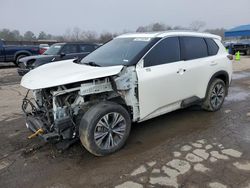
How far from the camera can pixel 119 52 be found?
4.36 metres

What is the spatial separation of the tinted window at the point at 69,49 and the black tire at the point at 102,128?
318 inches

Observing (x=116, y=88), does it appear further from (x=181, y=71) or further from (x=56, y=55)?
(x=56, y=55)

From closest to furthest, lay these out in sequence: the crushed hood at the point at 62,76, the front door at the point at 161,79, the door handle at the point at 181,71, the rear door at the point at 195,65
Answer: the crushed hood at the point at 62,76, the front door at the point at 161,79, the door handle at the point at 181,71, the rear door at the point at 195,65

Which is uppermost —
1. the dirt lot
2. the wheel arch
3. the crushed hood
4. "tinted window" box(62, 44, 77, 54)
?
"tinted window" box(62, 44, 77, 54)

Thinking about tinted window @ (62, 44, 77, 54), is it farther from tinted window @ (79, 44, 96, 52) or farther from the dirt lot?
the dirt lot

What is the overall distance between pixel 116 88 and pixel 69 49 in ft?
26.9

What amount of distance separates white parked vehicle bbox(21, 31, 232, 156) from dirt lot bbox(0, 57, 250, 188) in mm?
329

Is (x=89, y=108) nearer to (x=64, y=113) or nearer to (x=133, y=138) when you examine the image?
(x=64, y=113)

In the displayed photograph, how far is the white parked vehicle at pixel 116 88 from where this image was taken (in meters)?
3.41

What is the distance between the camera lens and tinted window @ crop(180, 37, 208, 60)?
4.62m

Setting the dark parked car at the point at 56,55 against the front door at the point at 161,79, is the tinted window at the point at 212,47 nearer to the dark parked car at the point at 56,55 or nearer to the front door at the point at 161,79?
the front door at the point at 161,79

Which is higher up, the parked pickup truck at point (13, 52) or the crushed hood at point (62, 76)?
the parked pickup truck at point (13, 52)

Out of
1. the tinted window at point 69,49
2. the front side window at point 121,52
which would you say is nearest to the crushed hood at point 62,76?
the front side window at point 121,52

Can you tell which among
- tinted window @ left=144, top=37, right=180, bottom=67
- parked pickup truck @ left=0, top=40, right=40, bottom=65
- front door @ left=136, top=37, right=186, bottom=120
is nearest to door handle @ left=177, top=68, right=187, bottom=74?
front door @ left=136, top=37, right=186, bottom=120
